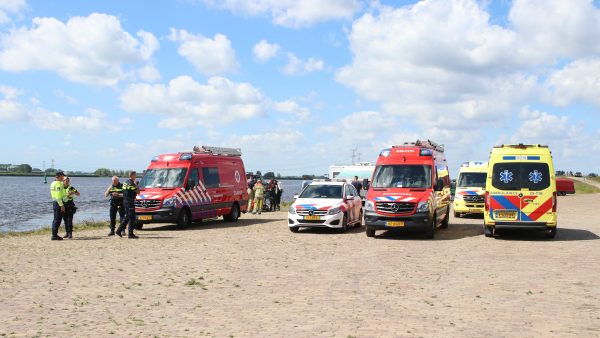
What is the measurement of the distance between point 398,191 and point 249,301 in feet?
32.6

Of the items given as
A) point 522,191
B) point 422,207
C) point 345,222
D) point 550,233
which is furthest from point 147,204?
point 550,233

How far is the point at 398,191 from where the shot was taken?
17.8 metres

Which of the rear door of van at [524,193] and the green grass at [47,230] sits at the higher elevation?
the rear door of van at [524,193]

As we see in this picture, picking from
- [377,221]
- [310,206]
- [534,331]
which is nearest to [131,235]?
[310,206]

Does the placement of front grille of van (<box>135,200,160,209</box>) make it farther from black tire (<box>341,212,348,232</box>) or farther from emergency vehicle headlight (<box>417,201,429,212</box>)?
emergency vehicle headlight (<box>417,201,429,212</box>)

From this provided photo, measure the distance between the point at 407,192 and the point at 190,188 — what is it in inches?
297

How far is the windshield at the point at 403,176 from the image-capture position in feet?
59.5

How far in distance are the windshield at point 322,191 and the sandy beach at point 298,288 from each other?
3219 mm

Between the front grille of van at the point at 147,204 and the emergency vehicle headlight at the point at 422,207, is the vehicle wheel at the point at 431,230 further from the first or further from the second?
the front grille of van at the point at 147,204

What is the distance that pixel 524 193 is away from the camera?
1681 cm

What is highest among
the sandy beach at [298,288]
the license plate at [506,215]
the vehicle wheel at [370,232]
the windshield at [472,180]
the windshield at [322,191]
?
the windshield at [472,180]

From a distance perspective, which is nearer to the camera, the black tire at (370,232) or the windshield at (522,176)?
the windshield at (522,176)

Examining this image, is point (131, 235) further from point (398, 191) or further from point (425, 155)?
point (425, 155)

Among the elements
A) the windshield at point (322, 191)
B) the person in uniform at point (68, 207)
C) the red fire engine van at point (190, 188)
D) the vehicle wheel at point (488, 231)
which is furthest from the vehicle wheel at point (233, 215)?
the vehicle wheel at point (488, 231)
